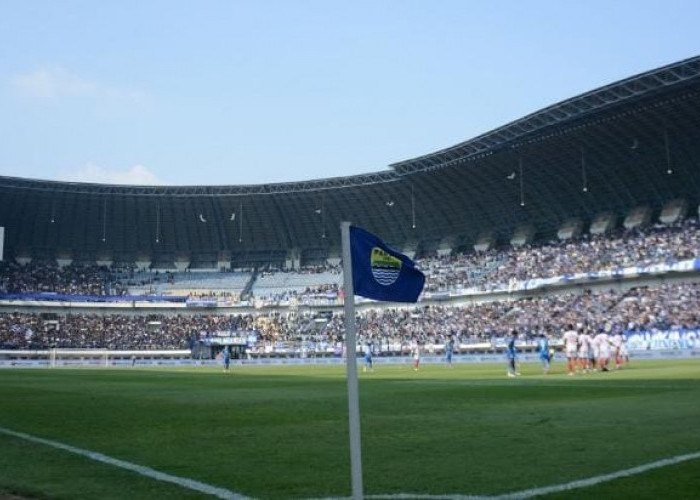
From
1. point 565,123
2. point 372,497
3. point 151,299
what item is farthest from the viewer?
point 151,299

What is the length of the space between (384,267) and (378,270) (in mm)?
65

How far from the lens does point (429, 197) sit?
83.9 m

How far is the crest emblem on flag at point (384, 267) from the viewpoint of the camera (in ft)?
22.8

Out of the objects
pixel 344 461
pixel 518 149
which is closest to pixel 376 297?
pixel 344 461

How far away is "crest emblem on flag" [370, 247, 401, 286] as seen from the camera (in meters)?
6.96

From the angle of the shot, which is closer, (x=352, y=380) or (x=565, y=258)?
(x=352, y=380)

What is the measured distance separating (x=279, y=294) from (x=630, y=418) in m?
83.1

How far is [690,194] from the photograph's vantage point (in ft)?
221

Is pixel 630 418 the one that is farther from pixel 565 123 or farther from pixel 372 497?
pixel 565 123

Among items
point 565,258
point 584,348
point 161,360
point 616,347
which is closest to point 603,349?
point 584,348

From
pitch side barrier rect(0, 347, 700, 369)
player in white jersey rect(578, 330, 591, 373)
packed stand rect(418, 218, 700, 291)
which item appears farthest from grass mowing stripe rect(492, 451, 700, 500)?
packed stand rect(418, 218, 700, 291)

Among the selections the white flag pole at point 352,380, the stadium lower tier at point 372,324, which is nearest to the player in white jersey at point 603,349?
the stadium lower tier at point 372,324

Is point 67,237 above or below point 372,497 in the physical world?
above

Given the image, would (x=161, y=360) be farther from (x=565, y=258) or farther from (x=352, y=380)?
(x=352, y=380)
